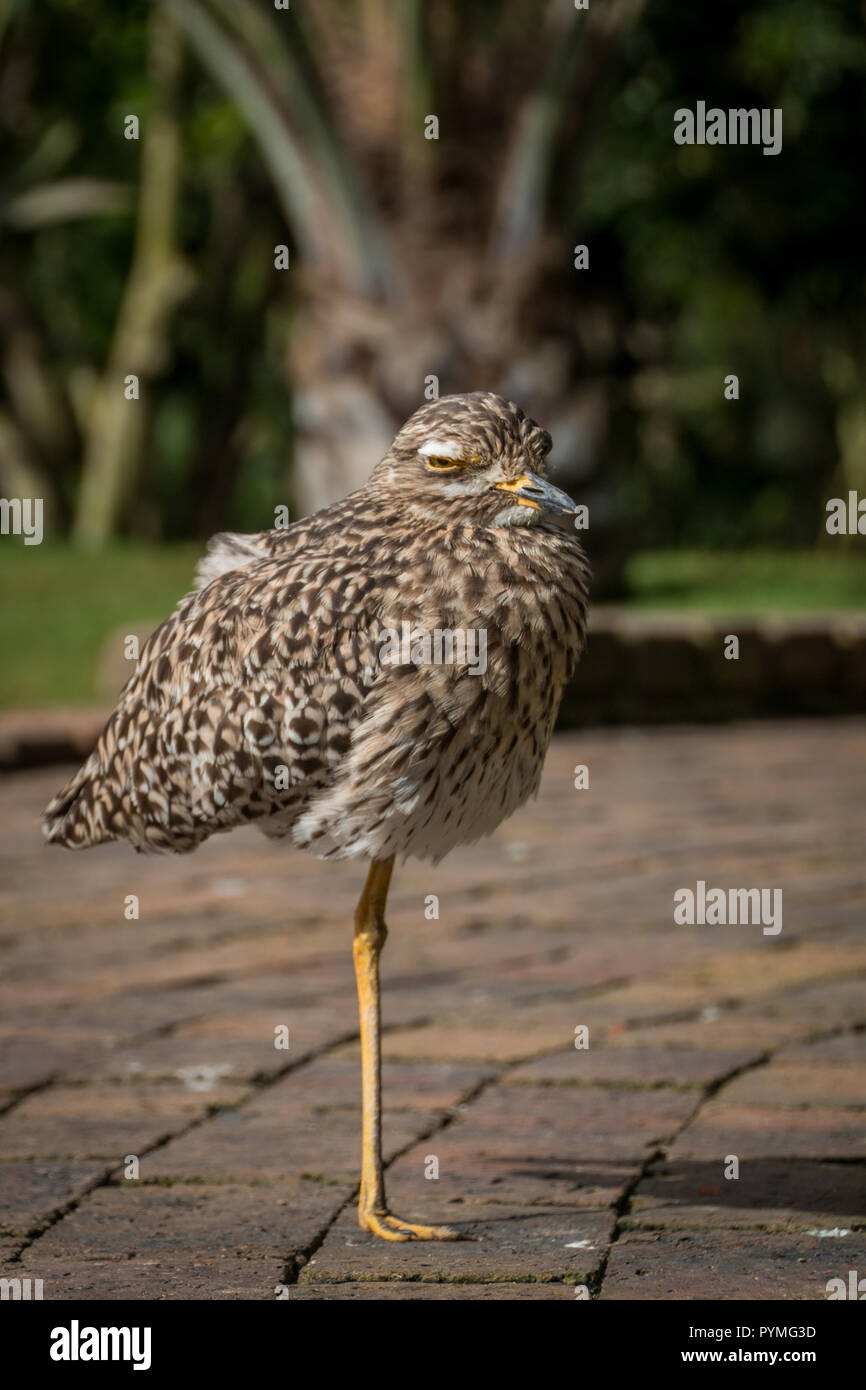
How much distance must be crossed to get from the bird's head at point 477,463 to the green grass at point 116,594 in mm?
6196

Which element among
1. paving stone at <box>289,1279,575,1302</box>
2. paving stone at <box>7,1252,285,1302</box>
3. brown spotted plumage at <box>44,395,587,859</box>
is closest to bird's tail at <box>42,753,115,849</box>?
brown spotted plumage at <box>44,395,587,859</box>

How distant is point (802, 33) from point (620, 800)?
32.8 feet

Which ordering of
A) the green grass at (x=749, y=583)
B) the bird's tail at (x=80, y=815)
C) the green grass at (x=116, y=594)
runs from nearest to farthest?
1. the bird's tail at (x=80, y=815)
2. the green grass at (x=116, y=594)
3. the green grass at (x=749, y=583)

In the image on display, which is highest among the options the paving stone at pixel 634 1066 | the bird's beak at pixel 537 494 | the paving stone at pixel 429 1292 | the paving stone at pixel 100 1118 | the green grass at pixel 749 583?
the green grass at pixel 749 583

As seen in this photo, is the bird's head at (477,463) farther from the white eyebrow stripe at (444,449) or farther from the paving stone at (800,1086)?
the paving stone at (800,1086)

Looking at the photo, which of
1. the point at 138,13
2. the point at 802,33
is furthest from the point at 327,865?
the point at 138,13

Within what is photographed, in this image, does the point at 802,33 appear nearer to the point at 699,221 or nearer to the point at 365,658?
the point at 699,221

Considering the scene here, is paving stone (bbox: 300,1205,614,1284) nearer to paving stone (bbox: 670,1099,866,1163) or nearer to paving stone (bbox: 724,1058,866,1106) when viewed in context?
paving stone (bbox: 670,1099,866,1163)

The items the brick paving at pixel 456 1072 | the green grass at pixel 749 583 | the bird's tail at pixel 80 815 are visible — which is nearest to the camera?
the brick paving at pixel 456 1072

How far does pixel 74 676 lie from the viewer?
11.0 metres

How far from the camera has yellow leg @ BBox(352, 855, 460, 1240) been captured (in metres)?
3.72

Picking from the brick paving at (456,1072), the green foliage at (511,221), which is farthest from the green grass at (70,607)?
the brick paving at (456,1072)

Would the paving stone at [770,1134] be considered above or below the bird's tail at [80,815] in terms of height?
below

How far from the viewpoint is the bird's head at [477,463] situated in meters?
3.65
